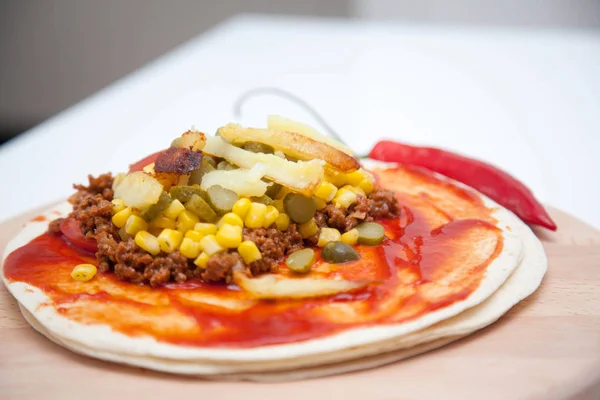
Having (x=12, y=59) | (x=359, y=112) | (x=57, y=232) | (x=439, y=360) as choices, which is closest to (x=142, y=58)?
(x=12, y=59)

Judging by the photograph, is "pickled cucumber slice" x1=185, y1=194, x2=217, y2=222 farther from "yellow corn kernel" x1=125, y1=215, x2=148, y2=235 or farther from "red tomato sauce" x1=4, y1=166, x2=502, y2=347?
"red tomato sauce" x1=4, y1=166, x2=502, y2=347

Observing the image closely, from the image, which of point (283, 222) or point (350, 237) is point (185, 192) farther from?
point (350, 237)

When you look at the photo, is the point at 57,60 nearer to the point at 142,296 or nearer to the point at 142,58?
the point at 142,58

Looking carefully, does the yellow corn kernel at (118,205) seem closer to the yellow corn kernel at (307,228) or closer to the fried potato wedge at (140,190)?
the fried potato wedge at (140,190)

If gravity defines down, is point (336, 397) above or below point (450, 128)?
below

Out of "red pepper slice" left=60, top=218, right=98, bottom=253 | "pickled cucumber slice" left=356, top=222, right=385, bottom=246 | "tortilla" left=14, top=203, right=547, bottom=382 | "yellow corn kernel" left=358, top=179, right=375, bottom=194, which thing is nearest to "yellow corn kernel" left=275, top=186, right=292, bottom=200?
"pickled cucumber slice" left=356, top=222, right=385, bottom=246

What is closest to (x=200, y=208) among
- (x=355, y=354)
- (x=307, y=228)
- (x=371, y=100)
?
(x=307, y=228)
